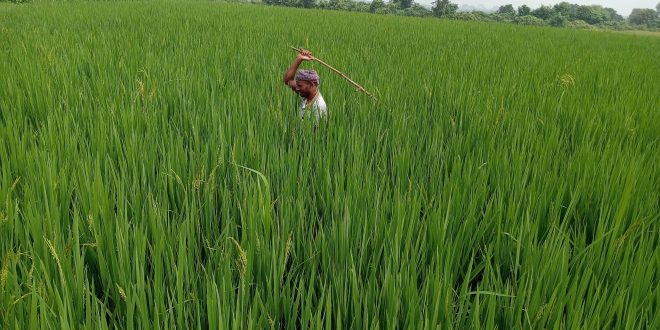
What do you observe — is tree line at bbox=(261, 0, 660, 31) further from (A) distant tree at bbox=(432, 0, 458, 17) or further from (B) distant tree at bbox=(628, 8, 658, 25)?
(B) distant tree at bbox=(628, 8, 658, 25)

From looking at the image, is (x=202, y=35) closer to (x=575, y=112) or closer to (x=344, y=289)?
(x=575, y=112)

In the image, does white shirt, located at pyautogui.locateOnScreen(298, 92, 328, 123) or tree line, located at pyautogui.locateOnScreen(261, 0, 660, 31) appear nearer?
white shirt, located at pyautogui.locateOnScreen(298, 92, 328, 123)

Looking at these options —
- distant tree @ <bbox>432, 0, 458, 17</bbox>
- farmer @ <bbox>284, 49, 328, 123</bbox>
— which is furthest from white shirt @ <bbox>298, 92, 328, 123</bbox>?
distant tree @ <bbox>432, 0, 458, 17</bbox>

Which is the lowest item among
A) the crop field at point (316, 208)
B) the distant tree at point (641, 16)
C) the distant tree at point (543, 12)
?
the crop field at point (316, 208)

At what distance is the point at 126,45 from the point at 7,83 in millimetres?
1354

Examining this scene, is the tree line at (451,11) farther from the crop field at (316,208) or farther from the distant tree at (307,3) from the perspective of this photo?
the crop field at (316,208)

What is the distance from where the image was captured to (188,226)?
730 millimetres

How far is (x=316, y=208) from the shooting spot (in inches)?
35.5

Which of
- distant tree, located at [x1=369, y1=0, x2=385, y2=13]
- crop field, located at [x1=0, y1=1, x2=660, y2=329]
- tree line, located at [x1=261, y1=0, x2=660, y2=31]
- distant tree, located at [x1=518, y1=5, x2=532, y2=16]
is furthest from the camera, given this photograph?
distant tree, located at [x1=518, y1=5, x2=532, y2=16]

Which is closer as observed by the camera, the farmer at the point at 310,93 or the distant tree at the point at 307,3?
the farmer at the point at 310,93

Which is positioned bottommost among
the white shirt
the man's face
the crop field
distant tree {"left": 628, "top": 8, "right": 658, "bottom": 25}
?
the crop field

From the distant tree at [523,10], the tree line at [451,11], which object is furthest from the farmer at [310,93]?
the distant tree at [523,10]

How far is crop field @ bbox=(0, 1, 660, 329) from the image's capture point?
0.59 m

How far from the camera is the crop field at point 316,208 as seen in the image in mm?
595
